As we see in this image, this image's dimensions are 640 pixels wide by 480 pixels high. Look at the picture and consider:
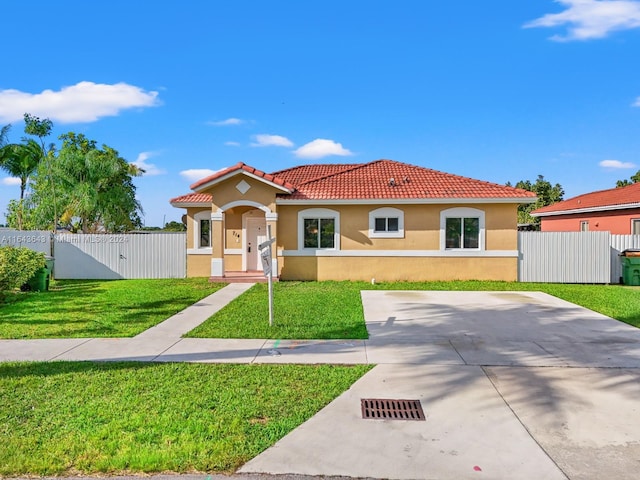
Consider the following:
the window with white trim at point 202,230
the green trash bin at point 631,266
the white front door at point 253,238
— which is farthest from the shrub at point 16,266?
the green trash bin at point 631,266

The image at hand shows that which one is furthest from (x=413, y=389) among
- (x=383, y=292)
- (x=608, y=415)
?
(x=383, y=292)

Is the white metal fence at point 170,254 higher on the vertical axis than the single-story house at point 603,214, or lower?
lower

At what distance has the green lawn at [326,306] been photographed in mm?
7820

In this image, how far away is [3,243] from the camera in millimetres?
16031

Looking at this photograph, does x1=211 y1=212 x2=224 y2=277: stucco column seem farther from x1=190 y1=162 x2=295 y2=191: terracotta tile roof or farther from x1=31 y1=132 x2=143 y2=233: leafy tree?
x1=31 y1=132 x2=143 y2=233: leafy tree

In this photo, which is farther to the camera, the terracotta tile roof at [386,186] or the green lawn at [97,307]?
the terracotta tile roof at [386,186]

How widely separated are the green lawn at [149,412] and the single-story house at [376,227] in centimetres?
989

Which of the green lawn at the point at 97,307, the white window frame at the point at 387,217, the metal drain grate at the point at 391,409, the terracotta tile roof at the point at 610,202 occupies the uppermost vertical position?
the terracotta tile roof at the point at 610,202

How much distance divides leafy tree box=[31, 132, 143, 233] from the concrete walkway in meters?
21.4

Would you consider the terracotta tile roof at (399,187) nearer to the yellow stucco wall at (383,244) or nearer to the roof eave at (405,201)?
the roof eave at (405,201)

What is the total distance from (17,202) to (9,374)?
28.5 m

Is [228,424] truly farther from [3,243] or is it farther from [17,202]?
[17,202]

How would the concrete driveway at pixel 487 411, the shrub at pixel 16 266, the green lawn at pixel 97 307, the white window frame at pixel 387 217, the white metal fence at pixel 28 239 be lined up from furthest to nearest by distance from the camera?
the white metal fence at pixel 28 239, the white window frame at pixel 387 217, the shrub at pixel 16 266, the green lawn at pixel 97 307, the concrete driveway at pixel 487 411

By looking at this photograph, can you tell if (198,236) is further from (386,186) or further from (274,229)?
(386,186)
